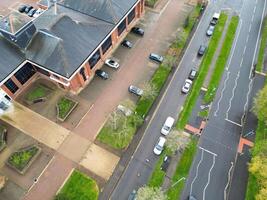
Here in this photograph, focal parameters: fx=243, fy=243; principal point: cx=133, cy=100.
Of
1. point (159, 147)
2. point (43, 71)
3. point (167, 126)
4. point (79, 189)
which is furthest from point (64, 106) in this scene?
point (167, 126)

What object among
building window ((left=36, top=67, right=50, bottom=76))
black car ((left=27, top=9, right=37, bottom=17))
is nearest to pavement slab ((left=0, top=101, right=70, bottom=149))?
building window ((left=36, top=67, right=50, bottom=76))

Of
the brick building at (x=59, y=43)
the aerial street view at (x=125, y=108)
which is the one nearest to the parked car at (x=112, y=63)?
the aerial street view at (x=125, y=108)

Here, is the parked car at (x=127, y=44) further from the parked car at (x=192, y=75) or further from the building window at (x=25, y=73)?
the building window at (x=25, y=73)

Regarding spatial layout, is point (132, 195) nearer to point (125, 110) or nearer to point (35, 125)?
point (125, 110)

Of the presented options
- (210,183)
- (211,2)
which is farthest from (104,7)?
(210,183)

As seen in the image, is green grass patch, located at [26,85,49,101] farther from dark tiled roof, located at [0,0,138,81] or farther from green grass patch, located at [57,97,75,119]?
dark tiled roof, located at [0,0,138,81]

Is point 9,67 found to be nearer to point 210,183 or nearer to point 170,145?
point 170,145

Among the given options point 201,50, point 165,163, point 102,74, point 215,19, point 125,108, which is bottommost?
point 165,163
